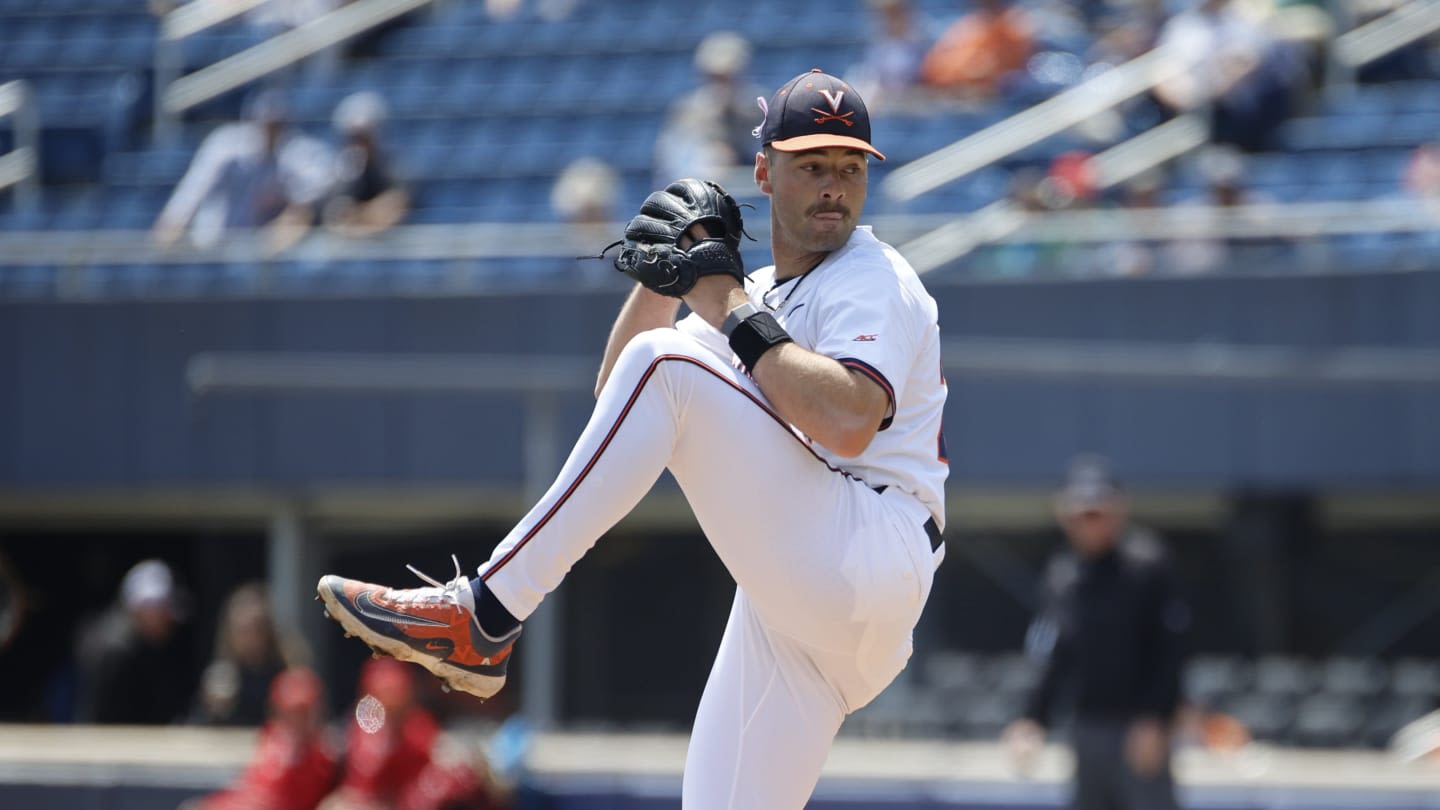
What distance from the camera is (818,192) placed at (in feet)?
12.2

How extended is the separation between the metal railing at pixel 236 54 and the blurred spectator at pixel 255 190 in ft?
5.50

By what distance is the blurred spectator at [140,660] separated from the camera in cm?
896

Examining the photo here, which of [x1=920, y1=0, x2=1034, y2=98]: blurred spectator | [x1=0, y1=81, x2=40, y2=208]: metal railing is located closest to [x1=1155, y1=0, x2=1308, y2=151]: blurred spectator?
[x1=920, y1=0, x2=1034, y2=98]: blurred spectator

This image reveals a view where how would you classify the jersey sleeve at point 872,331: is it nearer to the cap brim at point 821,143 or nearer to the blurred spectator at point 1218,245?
the cap brim at point 821,143

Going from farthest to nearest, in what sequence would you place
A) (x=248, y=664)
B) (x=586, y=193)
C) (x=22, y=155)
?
1. (x=22, y=155)
2. (x=586, y=193)
3. (x=248, y=664)

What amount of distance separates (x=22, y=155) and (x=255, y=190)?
2.05 m

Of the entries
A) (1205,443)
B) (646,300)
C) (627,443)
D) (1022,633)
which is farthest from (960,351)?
(627,443)

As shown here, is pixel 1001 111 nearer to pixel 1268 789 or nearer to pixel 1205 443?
pixel 1205 443

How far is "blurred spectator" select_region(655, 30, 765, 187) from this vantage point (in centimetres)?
1053

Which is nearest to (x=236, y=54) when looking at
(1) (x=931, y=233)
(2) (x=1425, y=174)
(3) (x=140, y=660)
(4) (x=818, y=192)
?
(3) (x=140, y=660)

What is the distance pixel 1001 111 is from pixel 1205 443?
2254mm

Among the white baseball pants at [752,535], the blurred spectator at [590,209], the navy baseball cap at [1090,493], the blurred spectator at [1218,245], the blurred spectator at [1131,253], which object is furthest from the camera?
the blurred spectator at [590,209]

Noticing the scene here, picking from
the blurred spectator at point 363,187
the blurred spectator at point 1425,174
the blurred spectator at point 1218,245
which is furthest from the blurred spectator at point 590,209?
the blurred spectator at point 1425,174

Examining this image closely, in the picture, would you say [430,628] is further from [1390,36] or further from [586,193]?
[1390,36]
